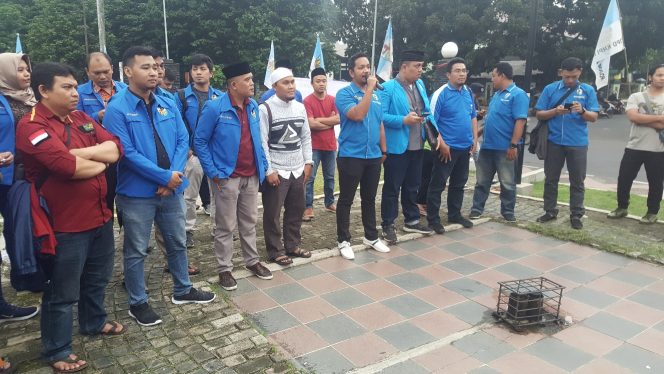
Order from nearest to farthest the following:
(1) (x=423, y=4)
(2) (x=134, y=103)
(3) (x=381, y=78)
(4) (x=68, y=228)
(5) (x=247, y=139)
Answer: (4) (x=68, y=228) → (2) (x=134, y=103) → (5) (x=247, y=139) → (3) (x=381, y=78) → (1) (x=423, y=4)

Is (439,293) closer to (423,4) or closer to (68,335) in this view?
(68,335)

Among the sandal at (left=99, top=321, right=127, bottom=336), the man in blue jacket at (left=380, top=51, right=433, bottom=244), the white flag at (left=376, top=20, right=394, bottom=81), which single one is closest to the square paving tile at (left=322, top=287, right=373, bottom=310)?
the man in blue jacket at (left=380, top=51, right=433, bottom=244)

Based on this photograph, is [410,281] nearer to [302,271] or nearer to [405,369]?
[302,271]

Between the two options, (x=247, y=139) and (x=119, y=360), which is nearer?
(x=119, y=360)

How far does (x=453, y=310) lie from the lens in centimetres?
399

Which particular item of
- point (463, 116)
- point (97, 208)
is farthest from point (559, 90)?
point (97, 208)

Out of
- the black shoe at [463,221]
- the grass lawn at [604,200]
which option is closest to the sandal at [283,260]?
the black shoe at [463,221]

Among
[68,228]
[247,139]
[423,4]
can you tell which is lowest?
[68,228]

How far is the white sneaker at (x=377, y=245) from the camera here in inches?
207

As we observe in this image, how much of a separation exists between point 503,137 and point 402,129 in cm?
171

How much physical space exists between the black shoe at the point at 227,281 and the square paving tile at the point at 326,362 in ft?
4.18

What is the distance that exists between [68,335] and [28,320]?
91 cm

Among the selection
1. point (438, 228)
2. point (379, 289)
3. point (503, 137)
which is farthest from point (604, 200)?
point (379, 289)

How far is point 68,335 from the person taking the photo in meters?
3.10
